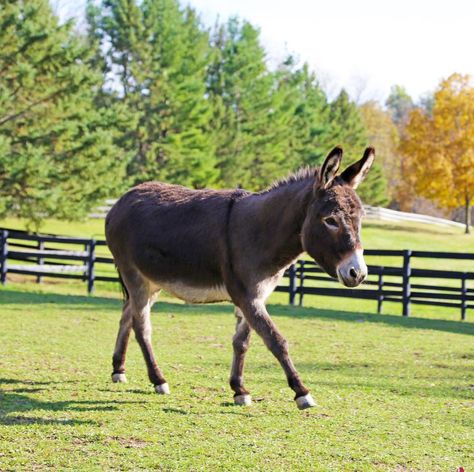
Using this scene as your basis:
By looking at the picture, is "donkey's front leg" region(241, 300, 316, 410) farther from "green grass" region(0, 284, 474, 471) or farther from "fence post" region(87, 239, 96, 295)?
"fence post" region(87, 239, 96, 295)

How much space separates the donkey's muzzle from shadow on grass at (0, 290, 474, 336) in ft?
31.8

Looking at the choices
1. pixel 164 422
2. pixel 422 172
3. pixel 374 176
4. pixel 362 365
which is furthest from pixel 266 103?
pixel 164 422

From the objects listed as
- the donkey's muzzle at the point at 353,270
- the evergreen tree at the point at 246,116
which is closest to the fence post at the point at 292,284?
the donkey's muzzle at the point at 353,270

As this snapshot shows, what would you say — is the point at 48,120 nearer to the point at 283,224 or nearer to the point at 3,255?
the point at 3,255

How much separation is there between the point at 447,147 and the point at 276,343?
4903cm

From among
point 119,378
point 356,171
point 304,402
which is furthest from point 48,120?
point 304,402

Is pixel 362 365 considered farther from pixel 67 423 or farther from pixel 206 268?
pixel 67 423

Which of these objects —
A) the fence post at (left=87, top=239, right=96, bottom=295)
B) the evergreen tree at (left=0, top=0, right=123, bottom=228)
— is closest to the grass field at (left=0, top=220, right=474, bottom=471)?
the fence post at (left=87, top=239, right=96, bottom=295)

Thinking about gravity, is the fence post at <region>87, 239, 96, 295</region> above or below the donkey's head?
below

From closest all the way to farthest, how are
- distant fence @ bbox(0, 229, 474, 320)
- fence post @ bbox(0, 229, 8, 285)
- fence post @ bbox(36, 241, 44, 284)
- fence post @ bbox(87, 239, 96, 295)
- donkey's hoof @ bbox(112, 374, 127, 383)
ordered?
donkey's hoof @ bbox(112, 374, 127, 383) → distant fence @ bbox(0, 229, 474, 320) → fence post @ bbox(87, 239, 96, 295) → fence post @ bbox(0, 229, 8, 285) → fence post @ bbox(36, 241, 44, 284)

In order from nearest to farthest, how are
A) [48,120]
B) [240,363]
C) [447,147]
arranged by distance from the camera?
[240,363] < [48,120] < [447,147]

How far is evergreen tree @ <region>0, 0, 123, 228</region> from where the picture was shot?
1028 inches

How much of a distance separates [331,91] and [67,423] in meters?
92.6

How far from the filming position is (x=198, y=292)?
727cm
